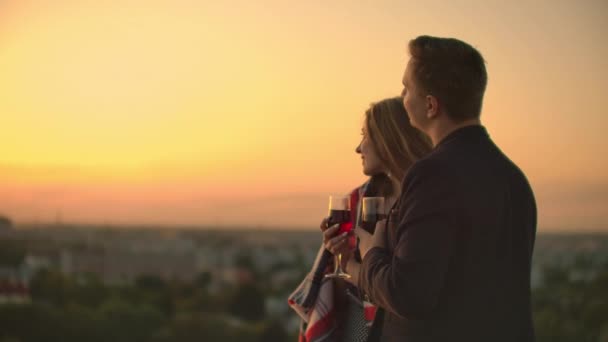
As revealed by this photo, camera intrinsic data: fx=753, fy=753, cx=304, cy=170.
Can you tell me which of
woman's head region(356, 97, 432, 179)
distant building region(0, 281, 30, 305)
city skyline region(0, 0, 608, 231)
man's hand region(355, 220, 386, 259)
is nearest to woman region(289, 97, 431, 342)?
woman's head region(356, 97, 432, 179)

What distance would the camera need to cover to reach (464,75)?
135cm

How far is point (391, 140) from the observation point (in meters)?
2.02

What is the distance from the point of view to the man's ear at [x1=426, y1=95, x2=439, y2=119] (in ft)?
4.54

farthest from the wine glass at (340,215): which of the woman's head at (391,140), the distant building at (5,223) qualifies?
the distant building at (5,223)

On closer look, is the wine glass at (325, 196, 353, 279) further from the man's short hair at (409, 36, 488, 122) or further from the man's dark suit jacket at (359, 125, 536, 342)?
the man's short hair at (409, 36, 488, 122)

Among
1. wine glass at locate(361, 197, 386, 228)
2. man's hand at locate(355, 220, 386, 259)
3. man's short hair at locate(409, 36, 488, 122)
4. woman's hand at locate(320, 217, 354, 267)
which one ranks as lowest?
woman's hand at locate(320, 217, 354, 267)

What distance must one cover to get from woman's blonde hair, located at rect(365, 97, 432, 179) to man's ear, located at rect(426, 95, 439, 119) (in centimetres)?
58

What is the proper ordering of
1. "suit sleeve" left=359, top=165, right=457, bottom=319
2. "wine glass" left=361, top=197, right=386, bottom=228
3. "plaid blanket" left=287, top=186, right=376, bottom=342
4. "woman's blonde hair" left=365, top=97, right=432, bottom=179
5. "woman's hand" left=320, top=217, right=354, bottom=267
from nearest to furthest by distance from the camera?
"suit sleeve" left=359, top=165, right=457, bottom=319, "woman's hand" left=320, top=217, right=354, bottom=267, "wine glass" left=361, top=197, right=386, bottom=228, "woman's blonde hair" left=365, top=97, right=432, bottom=179, "plaid blanket" left=287, top=186, right=376, bottom=342

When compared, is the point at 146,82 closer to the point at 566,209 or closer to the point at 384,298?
the point at 566,209

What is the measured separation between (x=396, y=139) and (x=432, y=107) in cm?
62

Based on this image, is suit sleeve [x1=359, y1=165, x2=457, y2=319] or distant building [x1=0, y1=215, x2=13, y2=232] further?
distant building [x1=0, y1=215, x2=13, y2=232]

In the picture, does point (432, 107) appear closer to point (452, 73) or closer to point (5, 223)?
point (452, 73)

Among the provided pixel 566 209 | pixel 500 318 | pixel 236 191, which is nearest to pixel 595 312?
pixel 566 209

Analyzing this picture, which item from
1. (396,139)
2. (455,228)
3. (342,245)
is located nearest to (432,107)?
(455,228)
